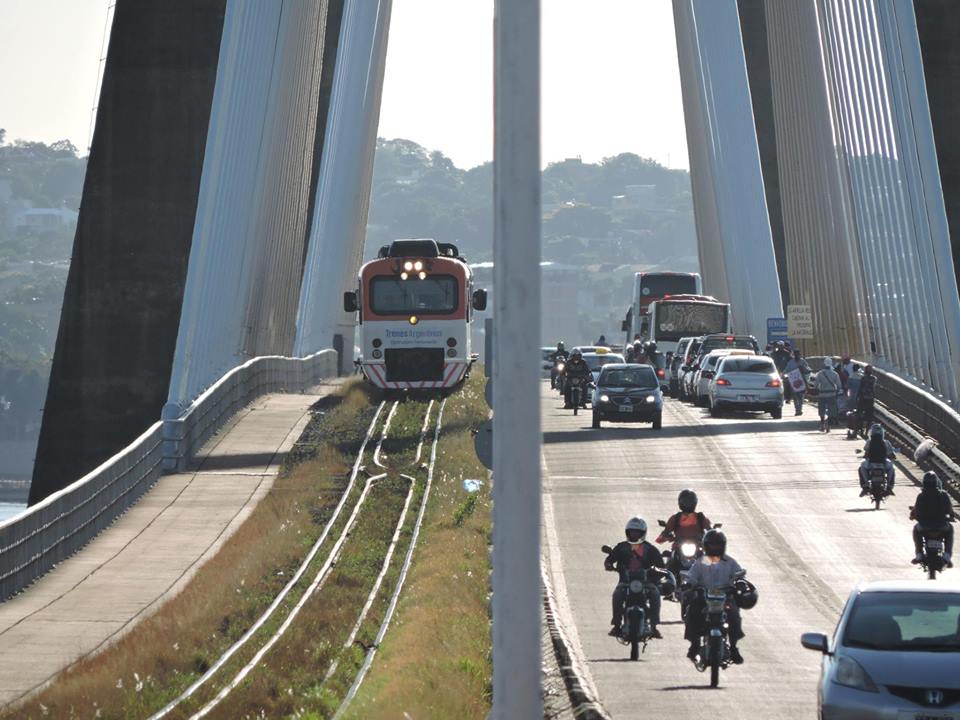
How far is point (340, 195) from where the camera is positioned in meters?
70.2

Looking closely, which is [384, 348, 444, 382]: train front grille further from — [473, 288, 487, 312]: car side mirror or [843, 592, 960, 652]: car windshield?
[843, 592, 960, 652]: car windshield

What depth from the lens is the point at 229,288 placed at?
44.3m

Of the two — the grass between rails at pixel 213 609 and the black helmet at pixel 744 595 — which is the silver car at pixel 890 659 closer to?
the black helmet at pixel 744 595

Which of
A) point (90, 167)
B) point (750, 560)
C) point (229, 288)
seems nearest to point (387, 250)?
point (229, 288)

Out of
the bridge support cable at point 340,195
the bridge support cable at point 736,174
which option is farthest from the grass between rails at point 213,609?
the bridge support cable at point 736,174

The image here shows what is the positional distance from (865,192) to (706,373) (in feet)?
22.1

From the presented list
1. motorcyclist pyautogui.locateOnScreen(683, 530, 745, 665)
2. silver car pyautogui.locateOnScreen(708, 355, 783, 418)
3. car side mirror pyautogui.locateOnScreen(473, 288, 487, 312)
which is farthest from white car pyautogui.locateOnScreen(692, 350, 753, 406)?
motorcyclist pyautogui.locateOnScreen(683, 530, 745, 665)

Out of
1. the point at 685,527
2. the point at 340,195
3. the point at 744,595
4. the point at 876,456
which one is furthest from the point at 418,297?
the point at 744,595

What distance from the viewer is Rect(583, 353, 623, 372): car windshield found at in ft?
211

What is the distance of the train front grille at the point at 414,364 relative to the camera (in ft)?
154

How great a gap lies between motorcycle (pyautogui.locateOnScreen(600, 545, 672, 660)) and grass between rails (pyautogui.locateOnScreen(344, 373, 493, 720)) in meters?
1.31

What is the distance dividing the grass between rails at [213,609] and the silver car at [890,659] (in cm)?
691

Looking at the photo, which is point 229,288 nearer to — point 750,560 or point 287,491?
point 287,491

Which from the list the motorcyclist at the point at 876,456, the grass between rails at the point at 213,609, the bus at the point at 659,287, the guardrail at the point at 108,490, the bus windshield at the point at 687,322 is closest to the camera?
the grass between rails at the point at 213,609
